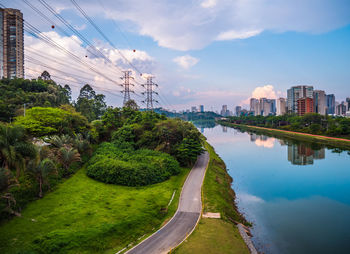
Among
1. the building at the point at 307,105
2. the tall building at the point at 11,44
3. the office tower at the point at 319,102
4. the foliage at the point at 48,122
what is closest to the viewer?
the foliage at the point at 48,122

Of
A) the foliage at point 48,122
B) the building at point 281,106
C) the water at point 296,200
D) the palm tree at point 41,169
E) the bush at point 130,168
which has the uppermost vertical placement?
the building at point 281,106

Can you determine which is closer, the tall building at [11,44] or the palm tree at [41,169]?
the palm tree at [41,169]

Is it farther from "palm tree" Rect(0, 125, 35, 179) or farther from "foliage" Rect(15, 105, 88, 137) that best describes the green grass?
"foliage" Rect(15, 105, 88, 137)

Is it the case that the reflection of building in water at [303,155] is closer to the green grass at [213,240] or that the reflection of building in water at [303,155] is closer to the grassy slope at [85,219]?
the grassy slope at [85,219]

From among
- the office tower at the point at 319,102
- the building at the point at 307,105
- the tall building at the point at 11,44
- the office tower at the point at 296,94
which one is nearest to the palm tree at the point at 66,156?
the tall building at the point at 11,44

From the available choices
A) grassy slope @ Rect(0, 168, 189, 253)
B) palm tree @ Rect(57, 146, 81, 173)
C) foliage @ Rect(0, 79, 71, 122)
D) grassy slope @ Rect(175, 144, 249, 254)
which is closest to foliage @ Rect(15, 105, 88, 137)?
palm tree @ Rect(57, 146, 81, 173)

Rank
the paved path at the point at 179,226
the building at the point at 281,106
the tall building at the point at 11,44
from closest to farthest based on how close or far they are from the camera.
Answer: the paved path at the point at 179,226 → the tall building at the point at 11,44 → the building at the point at 281,106

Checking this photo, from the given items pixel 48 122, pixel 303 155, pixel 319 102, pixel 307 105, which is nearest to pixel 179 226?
pixel 48 122

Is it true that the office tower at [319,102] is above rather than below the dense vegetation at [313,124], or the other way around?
above
